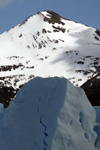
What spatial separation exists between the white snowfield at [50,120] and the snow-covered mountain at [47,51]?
8415 cm

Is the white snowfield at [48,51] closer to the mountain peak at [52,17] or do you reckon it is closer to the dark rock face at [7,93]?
the mountain peak at [52,17]

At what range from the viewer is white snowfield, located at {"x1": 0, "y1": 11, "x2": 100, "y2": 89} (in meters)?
126

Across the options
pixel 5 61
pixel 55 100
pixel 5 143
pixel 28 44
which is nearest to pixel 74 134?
pixel 55 100

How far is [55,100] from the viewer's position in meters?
15.1

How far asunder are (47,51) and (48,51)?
0.47 meters

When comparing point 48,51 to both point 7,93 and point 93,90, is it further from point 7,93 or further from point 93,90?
point 93,90

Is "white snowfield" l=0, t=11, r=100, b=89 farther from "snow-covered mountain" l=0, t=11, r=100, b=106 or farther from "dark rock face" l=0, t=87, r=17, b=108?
"dark rock face" l=0, t=87, r=17, b=108

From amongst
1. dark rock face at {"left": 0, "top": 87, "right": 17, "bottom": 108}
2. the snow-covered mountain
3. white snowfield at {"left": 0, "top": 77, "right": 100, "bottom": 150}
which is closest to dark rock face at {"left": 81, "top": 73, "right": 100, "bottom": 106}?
the snow-covered mountain

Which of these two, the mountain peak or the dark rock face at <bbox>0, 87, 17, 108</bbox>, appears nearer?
the dark rock face at <bbox>0, 87, 17, 108</bbox>

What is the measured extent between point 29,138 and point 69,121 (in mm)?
1964

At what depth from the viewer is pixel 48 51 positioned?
497 feet

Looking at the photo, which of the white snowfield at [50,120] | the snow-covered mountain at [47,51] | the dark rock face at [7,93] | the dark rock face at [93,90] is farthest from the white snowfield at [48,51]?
the white snowfield at [50,120]

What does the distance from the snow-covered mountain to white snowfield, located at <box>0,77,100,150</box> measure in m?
84.2

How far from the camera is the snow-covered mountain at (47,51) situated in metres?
124
